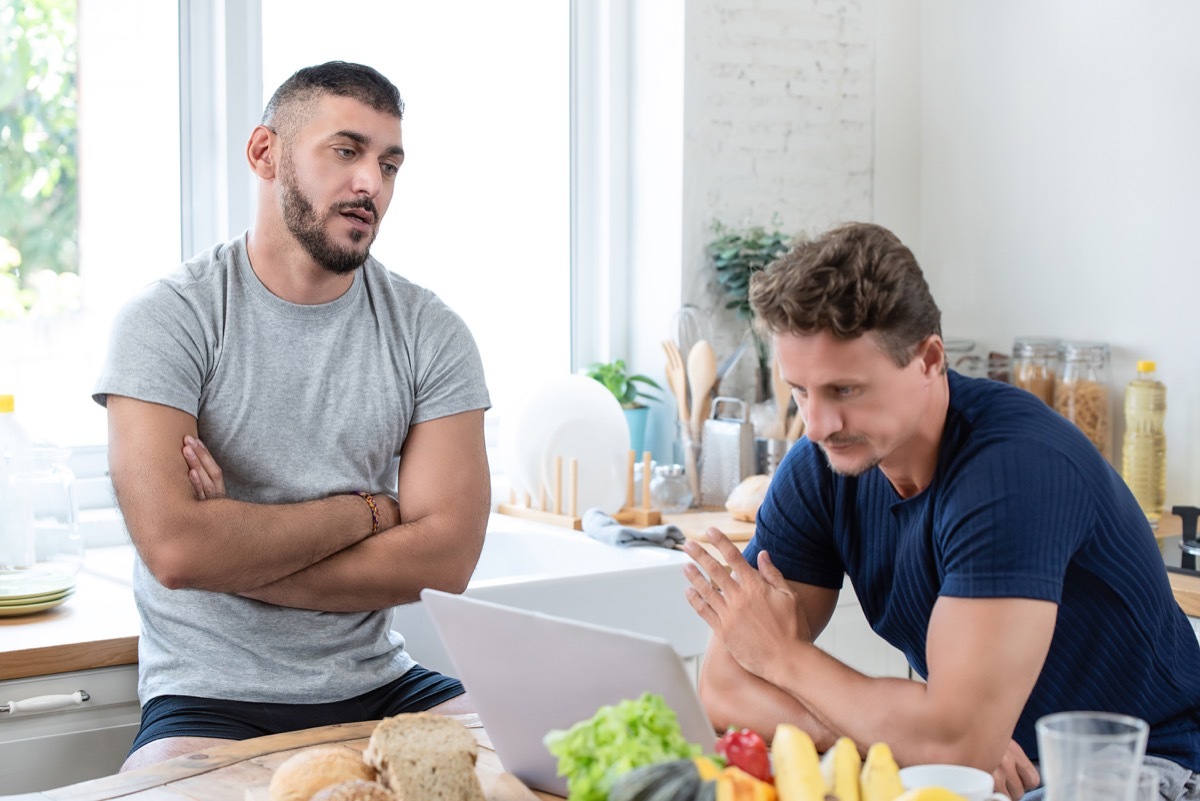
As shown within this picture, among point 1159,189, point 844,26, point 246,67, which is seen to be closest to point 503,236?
point 246,67

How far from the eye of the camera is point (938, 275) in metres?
3.79

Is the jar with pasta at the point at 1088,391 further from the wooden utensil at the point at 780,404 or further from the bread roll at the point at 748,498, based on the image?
the bread roll at the point at 748,498

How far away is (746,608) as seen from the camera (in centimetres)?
163

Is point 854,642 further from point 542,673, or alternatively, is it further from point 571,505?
point 542,673

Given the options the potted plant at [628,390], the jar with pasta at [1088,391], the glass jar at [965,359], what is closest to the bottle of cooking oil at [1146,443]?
the jar with pasta at [1088,391]

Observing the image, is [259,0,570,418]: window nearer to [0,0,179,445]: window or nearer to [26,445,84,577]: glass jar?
[0,0,179,445]: window

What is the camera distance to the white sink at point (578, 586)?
2.41m

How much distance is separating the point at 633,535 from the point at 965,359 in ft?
4.11

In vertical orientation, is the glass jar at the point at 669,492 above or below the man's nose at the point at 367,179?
below

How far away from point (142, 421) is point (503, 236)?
5.41ft

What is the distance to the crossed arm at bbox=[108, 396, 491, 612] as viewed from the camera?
6.23 ft

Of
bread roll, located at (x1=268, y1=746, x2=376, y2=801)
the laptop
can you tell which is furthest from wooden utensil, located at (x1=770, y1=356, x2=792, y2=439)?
bread roll, located at (x1=268, y1=746, x2=376, y2=801)

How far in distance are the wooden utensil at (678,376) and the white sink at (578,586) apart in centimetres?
56

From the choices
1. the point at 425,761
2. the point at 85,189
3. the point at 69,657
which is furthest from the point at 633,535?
the point at 425,761
